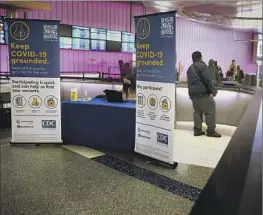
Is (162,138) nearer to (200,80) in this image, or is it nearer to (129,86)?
(129,86)

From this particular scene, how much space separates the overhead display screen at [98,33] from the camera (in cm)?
1313

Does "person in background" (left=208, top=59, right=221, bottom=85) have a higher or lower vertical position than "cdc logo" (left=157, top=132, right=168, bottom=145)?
higher

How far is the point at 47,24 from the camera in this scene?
4742 millimetres

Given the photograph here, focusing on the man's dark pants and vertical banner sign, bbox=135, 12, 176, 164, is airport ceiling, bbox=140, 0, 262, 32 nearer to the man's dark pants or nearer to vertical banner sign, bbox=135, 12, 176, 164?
the man's dark pants

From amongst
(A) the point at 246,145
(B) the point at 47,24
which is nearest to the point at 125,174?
(A) the point at 246,145

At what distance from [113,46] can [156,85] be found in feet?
33.7

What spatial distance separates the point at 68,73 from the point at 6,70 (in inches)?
99.2

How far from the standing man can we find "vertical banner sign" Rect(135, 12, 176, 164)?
1.71 m

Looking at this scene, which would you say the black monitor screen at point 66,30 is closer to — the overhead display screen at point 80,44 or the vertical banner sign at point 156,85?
the overhead display screen at point 80,44

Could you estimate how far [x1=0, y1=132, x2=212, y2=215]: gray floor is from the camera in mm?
2807

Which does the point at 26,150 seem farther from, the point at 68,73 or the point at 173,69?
the point at 68,73

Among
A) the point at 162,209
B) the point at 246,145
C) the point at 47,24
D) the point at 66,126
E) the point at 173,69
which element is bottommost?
the point at 162,209

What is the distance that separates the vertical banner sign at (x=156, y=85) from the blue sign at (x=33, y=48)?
1415mm

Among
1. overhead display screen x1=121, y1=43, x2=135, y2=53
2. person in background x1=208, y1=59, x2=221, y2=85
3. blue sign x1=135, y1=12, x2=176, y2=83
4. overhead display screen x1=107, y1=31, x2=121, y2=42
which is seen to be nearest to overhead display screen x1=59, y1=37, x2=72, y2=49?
overhead display screen x1=107, y1=31, x2=121, y2=42
